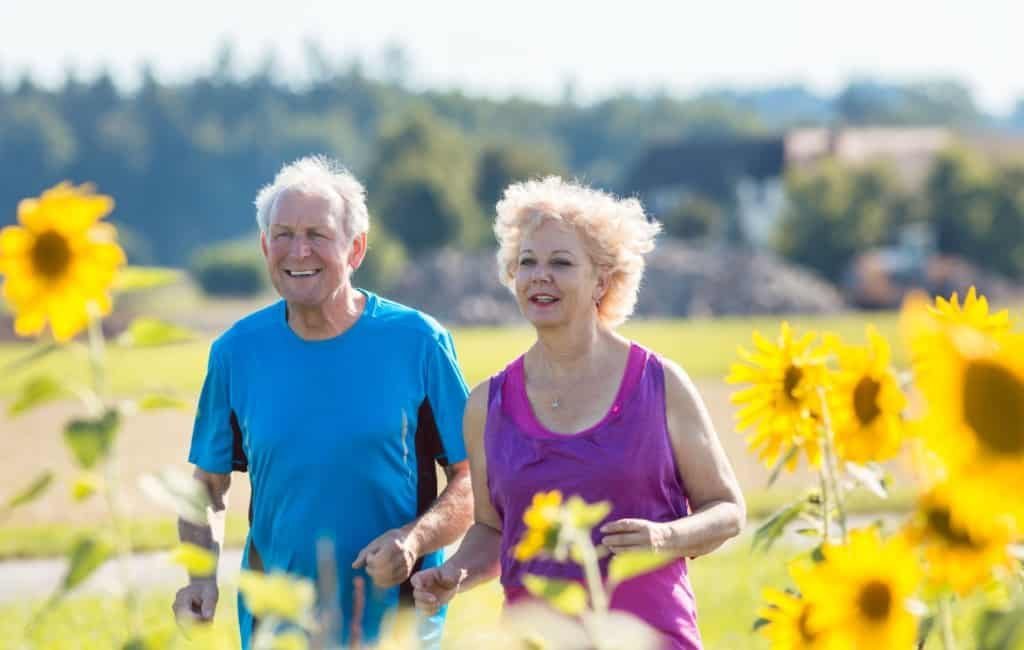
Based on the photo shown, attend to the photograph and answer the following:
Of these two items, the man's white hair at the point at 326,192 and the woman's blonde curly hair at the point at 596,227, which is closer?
the woman's blonde curly hair at the point at 596,227

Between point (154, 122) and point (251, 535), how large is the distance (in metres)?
146

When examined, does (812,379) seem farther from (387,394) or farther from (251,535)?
(251,535)

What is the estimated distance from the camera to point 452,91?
6511 inches

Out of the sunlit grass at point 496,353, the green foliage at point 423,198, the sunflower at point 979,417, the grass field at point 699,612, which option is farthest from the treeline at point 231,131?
the sunflower at point 979,417

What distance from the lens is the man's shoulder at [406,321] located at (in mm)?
4004

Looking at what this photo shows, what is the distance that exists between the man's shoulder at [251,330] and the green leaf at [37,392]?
246 cm

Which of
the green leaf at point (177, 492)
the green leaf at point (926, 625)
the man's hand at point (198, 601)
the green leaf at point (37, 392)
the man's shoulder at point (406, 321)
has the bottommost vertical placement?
the man's hand at point (198, 601)

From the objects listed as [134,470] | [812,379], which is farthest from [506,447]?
[134,470]

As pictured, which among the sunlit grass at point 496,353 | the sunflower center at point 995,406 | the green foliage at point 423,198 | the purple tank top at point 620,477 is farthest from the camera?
the green foliage at point 423,198

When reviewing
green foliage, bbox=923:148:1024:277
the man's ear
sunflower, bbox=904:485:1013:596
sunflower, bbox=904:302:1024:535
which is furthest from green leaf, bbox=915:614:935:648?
green foliage, bbox=923:148:1024:277

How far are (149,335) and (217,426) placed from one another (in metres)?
2.42

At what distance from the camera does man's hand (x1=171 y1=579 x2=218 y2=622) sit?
3.69 meters

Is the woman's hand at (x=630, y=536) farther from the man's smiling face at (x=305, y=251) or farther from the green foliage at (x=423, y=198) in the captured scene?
the green foliage at (x=423, y=198)

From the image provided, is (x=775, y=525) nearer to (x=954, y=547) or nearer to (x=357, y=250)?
(x=954, y=547)
